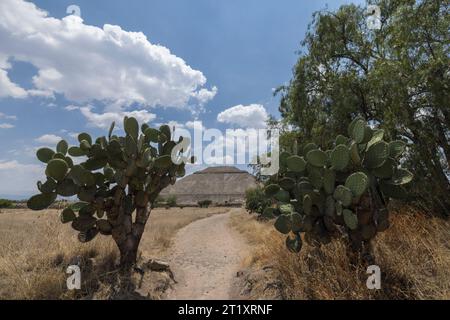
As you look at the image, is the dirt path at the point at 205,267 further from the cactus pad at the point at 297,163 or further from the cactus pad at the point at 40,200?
the cactus pad at the point at 40,200

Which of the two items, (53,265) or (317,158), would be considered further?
(53,265)

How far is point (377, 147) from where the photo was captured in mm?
4973

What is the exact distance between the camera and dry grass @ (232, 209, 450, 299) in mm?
4137

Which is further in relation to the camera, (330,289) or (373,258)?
(373,258)

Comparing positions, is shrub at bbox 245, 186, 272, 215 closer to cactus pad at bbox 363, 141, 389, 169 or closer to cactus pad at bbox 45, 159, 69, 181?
cactus pad at bbox 363, 141, 389, 169

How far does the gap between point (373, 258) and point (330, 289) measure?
102 cm

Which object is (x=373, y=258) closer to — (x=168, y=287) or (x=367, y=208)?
(x=367, y=208)

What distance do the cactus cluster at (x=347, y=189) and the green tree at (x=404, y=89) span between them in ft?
10.1

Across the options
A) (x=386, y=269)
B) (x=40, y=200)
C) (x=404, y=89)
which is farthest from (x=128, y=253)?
(x=404, y=89)

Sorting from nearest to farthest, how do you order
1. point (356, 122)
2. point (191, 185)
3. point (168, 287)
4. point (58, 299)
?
point (58, 299), point (356, 122), point (168, 287), point (191, 185)

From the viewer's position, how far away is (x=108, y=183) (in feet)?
21.5

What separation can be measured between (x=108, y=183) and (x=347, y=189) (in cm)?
463

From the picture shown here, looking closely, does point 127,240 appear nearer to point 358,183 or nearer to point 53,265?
point 53,265

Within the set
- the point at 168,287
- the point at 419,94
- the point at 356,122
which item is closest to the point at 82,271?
the point at 168,287
